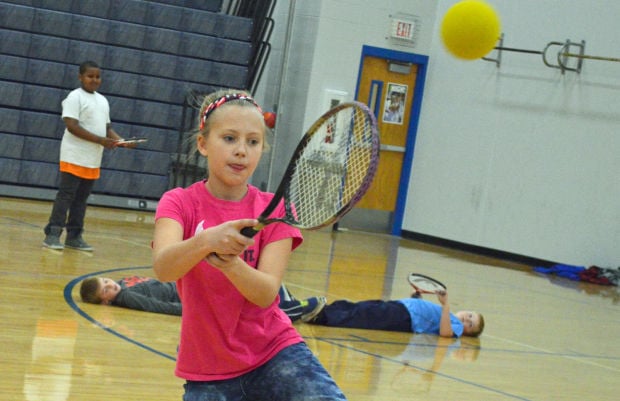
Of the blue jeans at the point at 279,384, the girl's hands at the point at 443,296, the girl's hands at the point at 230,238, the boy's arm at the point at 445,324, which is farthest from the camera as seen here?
the boy's arm at the point at 445,324

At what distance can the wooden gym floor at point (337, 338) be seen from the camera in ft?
13.9

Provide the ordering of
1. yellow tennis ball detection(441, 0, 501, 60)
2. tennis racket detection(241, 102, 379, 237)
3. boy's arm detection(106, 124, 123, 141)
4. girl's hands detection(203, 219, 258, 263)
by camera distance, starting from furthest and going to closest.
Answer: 1. yellow tennis ball detection(441, 0, 501, 60)
2. boy's arm detection(106, 124, 123, 141)
3. tennis racket detection(241, 102, 379, 237)
4. girl's hands detection(203, 219, 258, 263)

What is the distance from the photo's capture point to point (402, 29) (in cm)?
1370

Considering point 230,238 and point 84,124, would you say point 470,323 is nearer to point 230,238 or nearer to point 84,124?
point 84,124

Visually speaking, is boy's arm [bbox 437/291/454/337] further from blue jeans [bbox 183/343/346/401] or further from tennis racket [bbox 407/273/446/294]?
blue jeans [bbox 183/343/346/401]

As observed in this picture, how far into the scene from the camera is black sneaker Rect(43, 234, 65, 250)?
7.58 metres

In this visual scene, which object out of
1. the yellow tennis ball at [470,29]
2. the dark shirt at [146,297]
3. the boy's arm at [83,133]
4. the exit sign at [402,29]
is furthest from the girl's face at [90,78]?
the exit sign at [402,29]

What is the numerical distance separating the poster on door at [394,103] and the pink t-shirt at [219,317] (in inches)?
453

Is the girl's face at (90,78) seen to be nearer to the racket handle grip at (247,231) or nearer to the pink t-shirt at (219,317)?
the pink t-shirt at (219,317)

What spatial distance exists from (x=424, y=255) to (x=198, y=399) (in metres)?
9.51

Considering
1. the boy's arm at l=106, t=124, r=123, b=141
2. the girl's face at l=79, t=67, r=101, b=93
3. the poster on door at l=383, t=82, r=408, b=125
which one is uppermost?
the poster on door at l=383, t=82, r=408, b=125

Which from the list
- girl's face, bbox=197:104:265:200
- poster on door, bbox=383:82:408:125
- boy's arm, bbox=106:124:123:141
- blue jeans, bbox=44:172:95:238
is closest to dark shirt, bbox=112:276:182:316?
blue jeans, bbox=44:172:95:238

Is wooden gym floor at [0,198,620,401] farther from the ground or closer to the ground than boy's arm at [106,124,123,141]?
closer to the ground

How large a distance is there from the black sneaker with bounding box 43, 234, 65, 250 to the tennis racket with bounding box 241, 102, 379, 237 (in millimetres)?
5539
